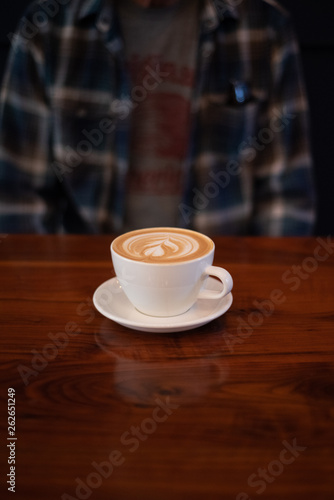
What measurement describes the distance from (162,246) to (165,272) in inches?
2.3

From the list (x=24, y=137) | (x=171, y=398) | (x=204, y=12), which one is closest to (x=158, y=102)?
(x=204, y=12)

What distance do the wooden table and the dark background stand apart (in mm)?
1113

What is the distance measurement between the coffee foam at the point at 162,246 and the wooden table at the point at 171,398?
84mm

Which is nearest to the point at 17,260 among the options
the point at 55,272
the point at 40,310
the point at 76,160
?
the point at 55,272

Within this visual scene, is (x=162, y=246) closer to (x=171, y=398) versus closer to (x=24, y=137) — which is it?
(x=171, y=398)

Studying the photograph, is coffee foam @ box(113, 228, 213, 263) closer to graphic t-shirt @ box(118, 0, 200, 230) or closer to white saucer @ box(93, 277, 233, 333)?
white saucer @ box(93, 277, 233, 333)

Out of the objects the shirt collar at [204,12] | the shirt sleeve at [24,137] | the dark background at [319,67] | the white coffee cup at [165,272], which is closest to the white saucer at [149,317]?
the white coffee cup at [165,272]

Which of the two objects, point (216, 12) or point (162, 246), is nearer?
point (162, 246)

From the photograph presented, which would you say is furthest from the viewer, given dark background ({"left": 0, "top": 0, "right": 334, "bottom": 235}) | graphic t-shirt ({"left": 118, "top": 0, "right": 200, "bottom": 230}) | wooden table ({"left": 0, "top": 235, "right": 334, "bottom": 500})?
dark background ({"left": 0, "top": 0, "right": 334, "bottom": 235})

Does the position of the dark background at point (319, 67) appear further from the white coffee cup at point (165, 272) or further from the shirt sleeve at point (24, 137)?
the white coffee cup at point (165, 272)

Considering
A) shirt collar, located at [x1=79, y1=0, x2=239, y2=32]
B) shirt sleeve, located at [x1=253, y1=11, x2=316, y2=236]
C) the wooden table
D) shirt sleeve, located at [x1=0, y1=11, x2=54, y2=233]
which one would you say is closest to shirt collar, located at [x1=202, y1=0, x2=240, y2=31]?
shirt collar, located at [x1=79, y1=0, x2=239, y2=32]

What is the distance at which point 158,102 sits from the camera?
136 cm

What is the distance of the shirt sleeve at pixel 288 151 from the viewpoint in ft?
4.32

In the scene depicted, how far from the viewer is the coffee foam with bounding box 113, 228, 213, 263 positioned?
0.51m
